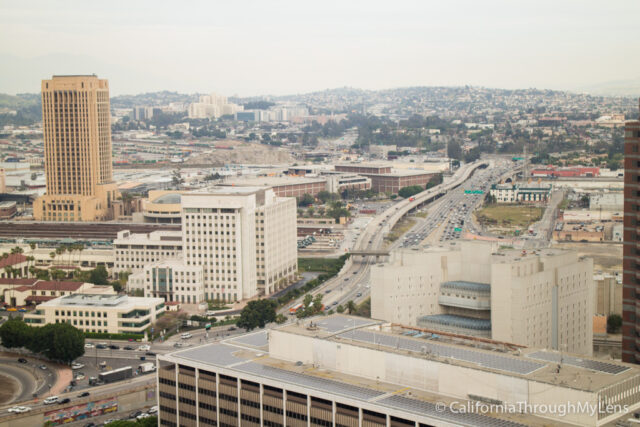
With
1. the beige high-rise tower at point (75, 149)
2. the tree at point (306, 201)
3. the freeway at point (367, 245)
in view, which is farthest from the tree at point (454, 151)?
the beige high-rise tower at point (75, 149)

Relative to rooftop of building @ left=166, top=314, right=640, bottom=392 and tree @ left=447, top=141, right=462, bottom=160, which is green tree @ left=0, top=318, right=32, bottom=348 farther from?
tree @ left=447, top=141, right=462, bottom=160

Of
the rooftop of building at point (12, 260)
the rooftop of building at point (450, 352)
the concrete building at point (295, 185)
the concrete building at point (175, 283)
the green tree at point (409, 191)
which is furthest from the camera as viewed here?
the green tree at point (409, 191)

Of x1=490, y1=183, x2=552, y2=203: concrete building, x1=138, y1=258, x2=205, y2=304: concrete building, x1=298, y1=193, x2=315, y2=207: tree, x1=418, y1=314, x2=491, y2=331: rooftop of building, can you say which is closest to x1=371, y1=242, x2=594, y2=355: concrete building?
x1=418, y1=314, x2=491, y2=331: rooftop of building

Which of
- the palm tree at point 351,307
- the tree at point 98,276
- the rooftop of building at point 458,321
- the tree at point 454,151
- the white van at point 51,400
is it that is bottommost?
the white van at point 51,400

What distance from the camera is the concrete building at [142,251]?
3600cm

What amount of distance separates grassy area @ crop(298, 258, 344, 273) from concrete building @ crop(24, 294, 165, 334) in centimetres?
1090

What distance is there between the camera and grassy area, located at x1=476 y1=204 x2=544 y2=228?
153 ft

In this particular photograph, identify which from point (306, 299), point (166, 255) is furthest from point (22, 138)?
point (306, 299)

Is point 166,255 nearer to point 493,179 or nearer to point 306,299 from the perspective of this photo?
point 306,299

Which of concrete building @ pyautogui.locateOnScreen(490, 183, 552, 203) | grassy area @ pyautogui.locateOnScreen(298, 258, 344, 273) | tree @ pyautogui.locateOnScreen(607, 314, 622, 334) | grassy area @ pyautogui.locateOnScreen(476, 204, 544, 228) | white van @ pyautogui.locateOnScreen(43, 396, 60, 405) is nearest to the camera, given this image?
white van @ pyautogui.locateOnScreen(43, 396, 60, 405)

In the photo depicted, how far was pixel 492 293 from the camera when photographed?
21.5 m

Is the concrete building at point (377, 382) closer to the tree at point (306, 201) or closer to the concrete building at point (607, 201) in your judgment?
the concrete building at point (607, 201)

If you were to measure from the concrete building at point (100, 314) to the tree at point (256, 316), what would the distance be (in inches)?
120

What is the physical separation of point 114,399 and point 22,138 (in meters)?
78.7
